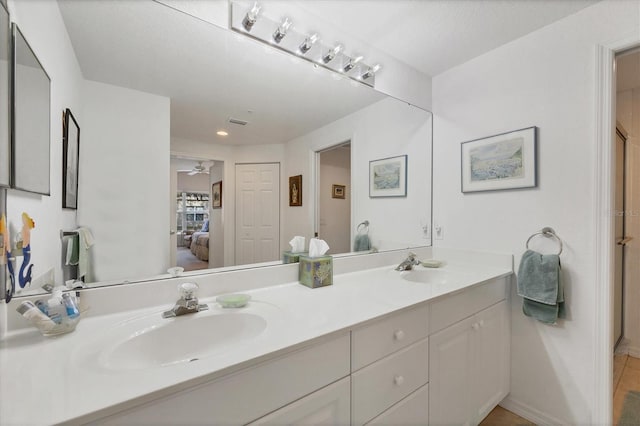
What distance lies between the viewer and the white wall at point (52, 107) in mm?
802

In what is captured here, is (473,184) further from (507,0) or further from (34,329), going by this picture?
(34,329)

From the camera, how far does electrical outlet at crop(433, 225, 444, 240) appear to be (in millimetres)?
2080

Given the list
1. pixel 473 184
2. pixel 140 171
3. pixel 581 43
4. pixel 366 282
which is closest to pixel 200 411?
pixel 140 171

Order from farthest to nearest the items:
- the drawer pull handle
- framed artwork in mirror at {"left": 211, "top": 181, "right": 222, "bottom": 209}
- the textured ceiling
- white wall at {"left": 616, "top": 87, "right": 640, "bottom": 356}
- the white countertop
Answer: white wall at {"left": 616, "top": 87, "right": 640, "bottom": 356}
the textured ceiling
framed artwork in mirror at {"left": 211, "top": 181, "right": 222, "bottom": 209}
the drawer pull handle
the white countertop

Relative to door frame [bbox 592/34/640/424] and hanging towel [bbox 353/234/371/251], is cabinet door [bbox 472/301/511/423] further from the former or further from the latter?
hanging towel [bbox 353/234/371/251]

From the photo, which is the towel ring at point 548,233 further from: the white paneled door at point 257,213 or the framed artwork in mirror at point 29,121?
the framed artwork in mirror at point 29,121

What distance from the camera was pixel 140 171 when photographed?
108 centimetres

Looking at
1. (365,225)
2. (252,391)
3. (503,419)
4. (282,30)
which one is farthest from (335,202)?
(503,419)

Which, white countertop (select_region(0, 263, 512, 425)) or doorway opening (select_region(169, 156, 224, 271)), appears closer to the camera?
white countertop (select_region(0, 263, 512, 425))

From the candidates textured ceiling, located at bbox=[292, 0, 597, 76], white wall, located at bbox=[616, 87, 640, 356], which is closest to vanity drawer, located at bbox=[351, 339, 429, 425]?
textured ceiling, located at bbox=[292, 0, 597, 76]

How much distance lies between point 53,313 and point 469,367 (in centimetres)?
173

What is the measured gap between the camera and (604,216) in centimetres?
136

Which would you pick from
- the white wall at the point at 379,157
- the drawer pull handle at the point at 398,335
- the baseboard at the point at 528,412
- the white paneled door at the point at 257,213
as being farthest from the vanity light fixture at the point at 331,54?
the baseboard at the point at 528,412

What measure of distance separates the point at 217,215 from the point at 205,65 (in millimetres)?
685
